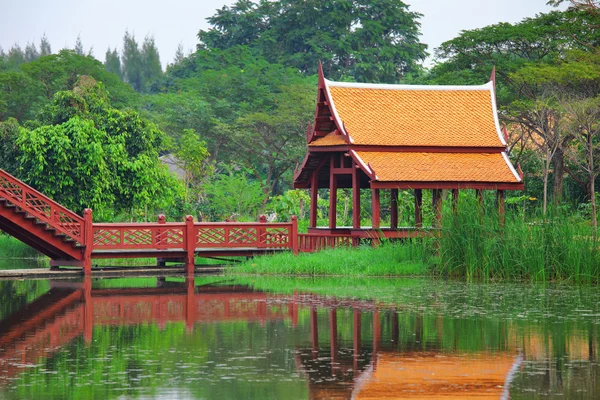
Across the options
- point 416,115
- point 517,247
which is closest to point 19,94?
point 416,115

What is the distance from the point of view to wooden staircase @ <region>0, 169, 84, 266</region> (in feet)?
96.2

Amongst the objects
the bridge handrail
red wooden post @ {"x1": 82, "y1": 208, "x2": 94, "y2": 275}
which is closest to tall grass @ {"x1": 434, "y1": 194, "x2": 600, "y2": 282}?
red wooden post @ {"x1": 82, "y1": 208, "x2": 94, "y2": 275}

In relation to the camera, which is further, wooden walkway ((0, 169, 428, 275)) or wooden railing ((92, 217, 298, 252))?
wooden railing ((92, 217, 298, 252))

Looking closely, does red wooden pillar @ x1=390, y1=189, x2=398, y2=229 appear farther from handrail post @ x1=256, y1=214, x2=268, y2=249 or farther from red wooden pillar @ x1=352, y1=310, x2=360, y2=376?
red wooden pillar @ x1=352, y1=310, x2=360, y2=376

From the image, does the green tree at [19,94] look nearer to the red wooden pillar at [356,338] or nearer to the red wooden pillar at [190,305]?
the red wooden pillar at [190,305]

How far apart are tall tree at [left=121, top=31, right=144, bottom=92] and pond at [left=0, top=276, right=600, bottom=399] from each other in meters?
111

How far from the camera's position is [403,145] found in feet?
100

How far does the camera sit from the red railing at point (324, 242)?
30266 mm

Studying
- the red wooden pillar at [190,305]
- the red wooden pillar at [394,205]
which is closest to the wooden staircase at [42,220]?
the red wooden pillar at [190,305]

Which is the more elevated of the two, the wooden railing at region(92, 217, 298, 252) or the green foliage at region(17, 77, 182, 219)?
the green foliage at region(17, 77, 182, 219)

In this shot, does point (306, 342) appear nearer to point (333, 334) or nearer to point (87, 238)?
point (333, 334)

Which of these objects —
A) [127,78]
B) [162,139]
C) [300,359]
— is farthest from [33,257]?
[127,78]

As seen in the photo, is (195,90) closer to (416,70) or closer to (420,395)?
(416,70)

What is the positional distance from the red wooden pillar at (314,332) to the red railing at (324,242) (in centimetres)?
1047
